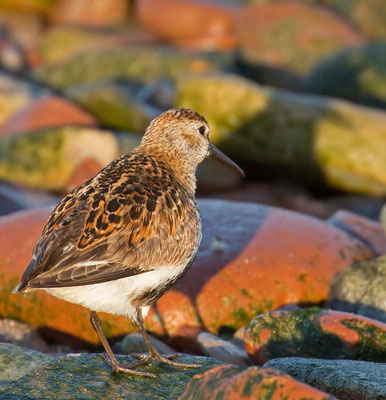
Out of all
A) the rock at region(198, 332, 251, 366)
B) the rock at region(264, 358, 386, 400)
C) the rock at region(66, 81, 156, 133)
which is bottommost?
the rock at region(198, 332, 251, 366)

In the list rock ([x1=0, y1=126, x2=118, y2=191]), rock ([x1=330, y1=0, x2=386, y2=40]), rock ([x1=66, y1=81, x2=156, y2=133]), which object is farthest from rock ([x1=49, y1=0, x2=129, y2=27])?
rock ([x1=0, y1=126, x2=118, y2=191])

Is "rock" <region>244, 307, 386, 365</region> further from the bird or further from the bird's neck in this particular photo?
the bird's neck

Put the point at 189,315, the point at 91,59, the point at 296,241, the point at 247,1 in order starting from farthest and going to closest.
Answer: the point at 247,1 → the point at 91,59 → the point at 296,241 → the point at 189,315

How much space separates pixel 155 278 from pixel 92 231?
0.58 metres

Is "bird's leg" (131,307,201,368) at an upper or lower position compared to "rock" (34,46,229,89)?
lower

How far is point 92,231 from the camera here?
5.62 meters

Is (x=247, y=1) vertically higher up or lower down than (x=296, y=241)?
higher up

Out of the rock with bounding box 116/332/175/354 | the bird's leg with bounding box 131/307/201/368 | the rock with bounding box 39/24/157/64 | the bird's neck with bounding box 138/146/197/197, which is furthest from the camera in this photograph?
the rock with bounding box 39/24/157/64

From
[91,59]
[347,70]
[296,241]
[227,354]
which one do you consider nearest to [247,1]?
[91,59]

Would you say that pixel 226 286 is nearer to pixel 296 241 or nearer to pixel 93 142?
pixel 296 241

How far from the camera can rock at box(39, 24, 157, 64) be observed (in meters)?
21.1

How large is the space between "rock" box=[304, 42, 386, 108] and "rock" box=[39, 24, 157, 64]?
7180 millimetres

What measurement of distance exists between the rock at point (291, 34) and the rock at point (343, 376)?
1365 cm

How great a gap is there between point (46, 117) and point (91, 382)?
831 cm
